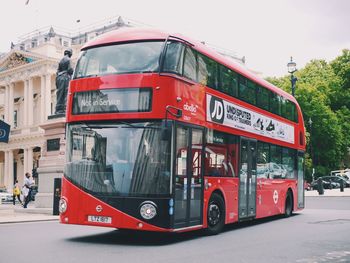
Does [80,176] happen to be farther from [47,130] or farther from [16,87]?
[16,87]

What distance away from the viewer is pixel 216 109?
1302 cm

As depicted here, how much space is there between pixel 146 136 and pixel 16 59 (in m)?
57.2

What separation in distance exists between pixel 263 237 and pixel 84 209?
431 cm

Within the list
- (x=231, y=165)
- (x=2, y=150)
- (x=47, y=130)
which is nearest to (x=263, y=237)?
(x=231, y=165)

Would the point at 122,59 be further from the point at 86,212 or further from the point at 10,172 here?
the point at 10,172

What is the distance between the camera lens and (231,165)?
14.0m

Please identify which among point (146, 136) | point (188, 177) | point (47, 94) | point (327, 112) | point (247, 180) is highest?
point (47, 94)

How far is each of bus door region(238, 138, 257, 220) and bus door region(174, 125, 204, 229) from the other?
2.75 meters

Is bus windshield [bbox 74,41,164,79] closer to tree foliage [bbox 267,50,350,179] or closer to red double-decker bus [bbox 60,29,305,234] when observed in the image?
red double-decker bus [bbox 60,29,305,234]

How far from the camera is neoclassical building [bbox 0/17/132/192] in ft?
196

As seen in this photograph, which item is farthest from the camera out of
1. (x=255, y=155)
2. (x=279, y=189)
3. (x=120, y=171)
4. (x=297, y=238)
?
(x=279, y=189)

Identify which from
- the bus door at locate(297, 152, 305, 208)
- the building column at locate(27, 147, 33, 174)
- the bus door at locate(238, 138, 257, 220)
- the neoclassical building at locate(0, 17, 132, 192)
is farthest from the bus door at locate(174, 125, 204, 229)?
the building column at locate(27, 147, 33, 174)

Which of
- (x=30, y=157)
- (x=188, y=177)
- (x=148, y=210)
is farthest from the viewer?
(x=30, y=157)

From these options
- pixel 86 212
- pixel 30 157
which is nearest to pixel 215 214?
pixel 86 212
